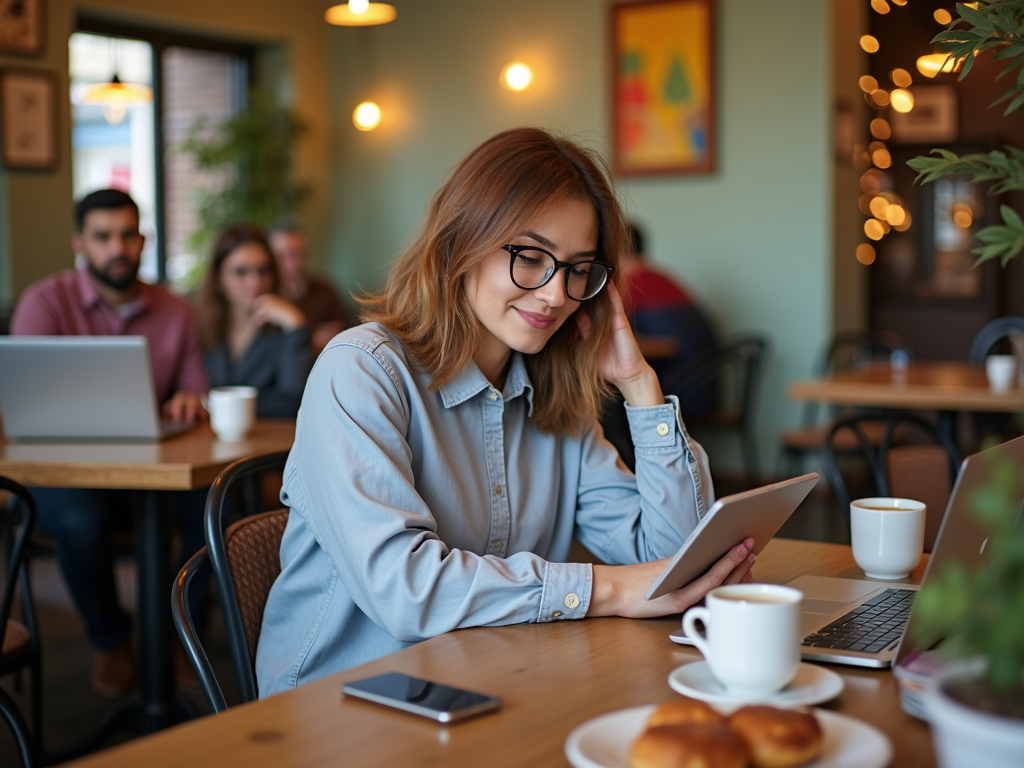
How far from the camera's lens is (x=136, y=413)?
2.54 metres

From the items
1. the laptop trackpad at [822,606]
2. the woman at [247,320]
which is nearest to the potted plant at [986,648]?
the laptop trackpad at [822,606]

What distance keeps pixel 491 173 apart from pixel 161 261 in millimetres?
5196

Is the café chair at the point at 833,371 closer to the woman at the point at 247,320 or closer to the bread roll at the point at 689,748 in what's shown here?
the woman at the point at 247,320

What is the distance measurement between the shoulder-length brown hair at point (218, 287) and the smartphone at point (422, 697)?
3.07 m

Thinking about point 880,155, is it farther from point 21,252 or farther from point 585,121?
point 21,252

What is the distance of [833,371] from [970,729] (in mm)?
4967

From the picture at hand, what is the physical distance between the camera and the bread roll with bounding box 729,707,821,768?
2.58 feet

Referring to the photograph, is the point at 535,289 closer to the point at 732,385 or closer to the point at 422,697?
the point at 422,697

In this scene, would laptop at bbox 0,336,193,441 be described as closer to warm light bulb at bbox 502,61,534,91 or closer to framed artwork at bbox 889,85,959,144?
warm light bulb at bbox 502,61,534,91

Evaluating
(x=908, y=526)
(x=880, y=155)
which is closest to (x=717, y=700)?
(x=908, y=526)

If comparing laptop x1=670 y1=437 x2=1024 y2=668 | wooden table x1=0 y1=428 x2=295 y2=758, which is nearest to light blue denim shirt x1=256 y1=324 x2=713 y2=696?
laptop x1=670 y1=437 x2=1024 y2=668

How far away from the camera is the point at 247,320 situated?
13.1 feet

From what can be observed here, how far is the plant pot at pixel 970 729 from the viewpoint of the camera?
2.07 ft

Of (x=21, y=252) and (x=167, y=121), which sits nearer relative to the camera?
(x=21, y=252)
